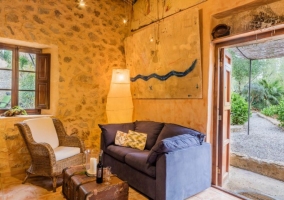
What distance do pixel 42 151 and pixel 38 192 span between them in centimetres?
51

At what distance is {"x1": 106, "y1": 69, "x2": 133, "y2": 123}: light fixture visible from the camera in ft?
12.6

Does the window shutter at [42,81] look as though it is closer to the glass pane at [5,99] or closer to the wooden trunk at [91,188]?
the glass pane at [5,99]

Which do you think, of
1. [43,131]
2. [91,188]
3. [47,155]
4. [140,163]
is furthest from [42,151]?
[140,163]

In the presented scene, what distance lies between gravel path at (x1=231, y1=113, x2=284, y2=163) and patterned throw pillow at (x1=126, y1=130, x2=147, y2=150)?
215cm

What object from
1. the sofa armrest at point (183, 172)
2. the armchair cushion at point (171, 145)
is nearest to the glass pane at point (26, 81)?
the armchair cushion at point (171, 145)

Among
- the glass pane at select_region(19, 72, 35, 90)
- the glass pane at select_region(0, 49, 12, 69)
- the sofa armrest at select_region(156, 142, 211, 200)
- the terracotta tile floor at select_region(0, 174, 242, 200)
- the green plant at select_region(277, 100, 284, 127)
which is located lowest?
the terracotta tile floor at select_region(0, 174, 242, 200)

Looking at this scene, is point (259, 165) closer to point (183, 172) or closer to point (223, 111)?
point (223, 111)

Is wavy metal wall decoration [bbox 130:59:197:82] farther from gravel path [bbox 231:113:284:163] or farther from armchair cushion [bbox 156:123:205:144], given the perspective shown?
gravel path [bbox 231:113:284:163]

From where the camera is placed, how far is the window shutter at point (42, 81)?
3664 mm

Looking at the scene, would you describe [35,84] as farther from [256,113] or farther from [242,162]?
[256,113]

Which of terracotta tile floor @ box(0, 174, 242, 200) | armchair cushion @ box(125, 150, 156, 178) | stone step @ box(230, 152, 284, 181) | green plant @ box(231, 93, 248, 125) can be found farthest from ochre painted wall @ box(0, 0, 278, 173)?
green plant @ box(231, 93, 248, 125)

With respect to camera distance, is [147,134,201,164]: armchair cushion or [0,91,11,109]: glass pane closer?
[147,134,201,164]: armchair cushion

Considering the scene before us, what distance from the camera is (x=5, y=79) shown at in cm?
335

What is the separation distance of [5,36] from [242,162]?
4630mm
